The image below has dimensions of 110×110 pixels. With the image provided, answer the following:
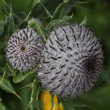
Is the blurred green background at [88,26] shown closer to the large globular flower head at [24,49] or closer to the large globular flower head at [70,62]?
the large globular flower head at [24,49]

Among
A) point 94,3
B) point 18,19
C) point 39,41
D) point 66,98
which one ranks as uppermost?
point 18,19

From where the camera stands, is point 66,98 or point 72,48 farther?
point 66,98

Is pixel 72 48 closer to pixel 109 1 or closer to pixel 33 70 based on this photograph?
pixel 33 70

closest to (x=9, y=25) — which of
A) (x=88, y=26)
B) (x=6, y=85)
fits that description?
(x=6, y=85)

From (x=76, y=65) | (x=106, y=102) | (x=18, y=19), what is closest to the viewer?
(x=76, y=65)

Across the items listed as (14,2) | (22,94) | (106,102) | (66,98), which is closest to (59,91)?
(66,98)

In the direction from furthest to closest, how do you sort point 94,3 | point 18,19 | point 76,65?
point 94,3
point 18,19
point 76,65

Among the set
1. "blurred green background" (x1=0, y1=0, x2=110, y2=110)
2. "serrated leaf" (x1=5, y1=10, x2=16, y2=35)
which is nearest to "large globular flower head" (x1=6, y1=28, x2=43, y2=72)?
"serrated leaf" (x1=5, y1=10, x2=16, y2=35)
